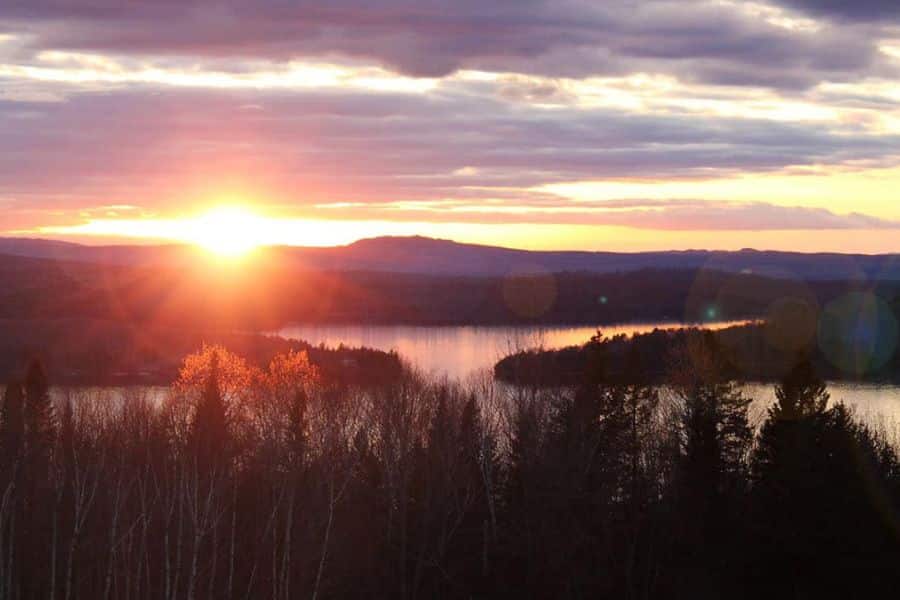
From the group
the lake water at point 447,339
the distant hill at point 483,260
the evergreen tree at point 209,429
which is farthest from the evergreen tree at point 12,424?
the distant hill at point 483,260

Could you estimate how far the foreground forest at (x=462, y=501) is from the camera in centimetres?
1420

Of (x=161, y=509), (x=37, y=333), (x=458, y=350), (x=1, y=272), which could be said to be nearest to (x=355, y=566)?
(x=161, y=509)

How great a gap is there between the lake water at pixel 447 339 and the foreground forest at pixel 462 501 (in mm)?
16261

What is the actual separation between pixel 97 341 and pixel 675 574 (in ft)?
115

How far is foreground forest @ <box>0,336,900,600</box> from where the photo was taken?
46.6ft

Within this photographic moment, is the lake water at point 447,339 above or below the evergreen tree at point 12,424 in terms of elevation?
below

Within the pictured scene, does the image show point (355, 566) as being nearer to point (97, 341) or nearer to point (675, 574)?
point (675, 574)

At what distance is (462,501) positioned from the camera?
672 inches

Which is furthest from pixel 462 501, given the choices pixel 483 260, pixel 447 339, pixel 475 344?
pixel 483 260

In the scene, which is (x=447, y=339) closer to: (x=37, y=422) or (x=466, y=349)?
(x=466, y=349)

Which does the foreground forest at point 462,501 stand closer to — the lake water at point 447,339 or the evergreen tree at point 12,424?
the evergreen tree at point 12,424

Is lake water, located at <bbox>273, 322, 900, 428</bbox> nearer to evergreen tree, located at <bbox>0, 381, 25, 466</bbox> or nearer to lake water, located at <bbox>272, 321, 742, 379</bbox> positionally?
lake water, located at <bbox>272, 321, 742, 379</bbox>

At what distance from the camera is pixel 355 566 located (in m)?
15.3

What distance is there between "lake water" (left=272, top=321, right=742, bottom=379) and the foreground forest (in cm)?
1626
